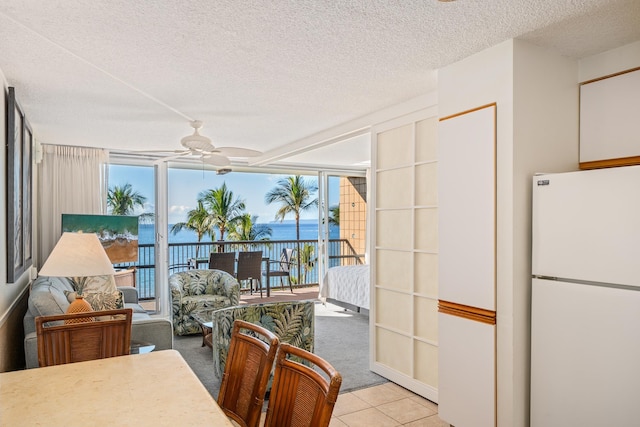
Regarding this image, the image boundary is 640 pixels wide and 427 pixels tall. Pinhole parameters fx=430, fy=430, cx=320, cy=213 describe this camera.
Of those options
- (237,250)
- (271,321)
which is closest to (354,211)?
(237,250)

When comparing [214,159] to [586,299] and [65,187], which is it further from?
[586,299]

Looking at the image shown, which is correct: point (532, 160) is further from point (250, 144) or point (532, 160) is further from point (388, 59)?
point (250, 144)

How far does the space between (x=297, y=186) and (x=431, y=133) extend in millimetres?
6476

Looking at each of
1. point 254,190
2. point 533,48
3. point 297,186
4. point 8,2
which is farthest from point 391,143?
point 254,190

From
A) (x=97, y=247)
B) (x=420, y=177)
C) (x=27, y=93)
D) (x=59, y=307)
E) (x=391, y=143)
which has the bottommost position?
(x=59, y=307)

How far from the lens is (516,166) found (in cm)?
241

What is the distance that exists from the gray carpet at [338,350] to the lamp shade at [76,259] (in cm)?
135

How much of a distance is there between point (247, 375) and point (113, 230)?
14.8 ft

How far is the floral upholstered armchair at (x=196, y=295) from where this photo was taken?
16.7ft

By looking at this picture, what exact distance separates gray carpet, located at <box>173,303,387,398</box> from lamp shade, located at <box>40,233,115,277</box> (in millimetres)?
1349

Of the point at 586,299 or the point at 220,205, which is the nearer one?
the point at 586,299

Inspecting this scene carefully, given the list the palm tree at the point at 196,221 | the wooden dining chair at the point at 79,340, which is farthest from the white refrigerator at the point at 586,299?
the palm tree at the point at 196,221

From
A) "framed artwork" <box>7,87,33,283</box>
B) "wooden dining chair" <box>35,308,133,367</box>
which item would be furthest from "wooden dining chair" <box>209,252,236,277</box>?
"wooden dining chair" <box>35,308,133,367</box>

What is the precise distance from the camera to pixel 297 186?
9.66 m
